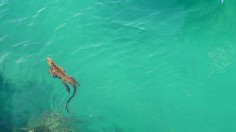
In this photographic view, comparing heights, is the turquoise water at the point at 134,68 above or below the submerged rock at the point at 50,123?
above

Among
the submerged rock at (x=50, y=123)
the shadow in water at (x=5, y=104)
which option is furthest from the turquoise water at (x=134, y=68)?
the submerged rock at (x=50, y=123)

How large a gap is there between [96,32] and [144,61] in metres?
2.00

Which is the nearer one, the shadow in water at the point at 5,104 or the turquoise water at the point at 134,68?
the shadow in water at the point at 5,104

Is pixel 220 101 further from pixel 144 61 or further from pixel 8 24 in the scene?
pixel 8 24

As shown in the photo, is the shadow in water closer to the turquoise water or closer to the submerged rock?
the turquoise water

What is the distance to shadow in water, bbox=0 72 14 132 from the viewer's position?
33.3ft

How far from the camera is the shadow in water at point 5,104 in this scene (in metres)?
10.2

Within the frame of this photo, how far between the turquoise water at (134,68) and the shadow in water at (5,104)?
1.3 inches

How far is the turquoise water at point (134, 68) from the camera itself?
35.5 feet

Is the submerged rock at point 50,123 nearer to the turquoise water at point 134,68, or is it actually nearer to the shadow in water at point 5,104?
the turquoise water at point 134,68

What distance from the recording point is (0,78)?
11.0 meters

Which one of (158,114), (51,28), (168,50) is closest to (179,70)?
(168,50)

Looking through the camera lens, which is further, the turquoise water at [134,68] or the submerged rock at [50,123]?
the turquoise water at [134,68]

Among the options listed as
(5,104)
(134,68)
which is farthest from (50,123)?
(134,68)
